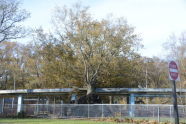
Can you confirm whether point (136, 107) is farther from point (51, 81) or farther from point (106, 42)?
point (51, 81)

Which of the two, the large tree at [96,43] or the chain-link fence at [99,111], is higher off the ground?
the large tree at [96,43]

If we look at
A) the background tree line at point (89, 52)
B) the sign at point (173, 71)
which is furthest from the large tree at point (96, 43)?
the sign at point (173, 71)

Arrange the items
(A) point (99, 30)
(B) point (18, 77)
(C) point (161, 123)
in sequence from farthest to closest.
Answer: (B) point (18, 77), (A) point (99, 30), (C) point (161, 123)

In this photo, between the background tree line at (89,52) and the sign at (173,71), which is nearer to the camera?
the sign at (173,71)

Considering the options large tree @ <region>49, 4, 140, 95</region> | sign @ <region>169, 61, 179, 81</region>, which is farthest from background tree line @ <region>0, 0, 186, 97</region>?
sign @ <region>169, 61, 179, 81</region>

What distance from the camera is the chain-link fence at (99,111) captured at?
24.5 metres

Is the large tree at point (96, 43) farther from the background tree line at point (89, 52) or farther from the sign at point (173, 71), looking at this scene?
the sign at point (173, 71)

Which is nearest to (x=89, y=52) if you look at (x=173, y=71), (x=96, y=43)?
(x=96, y=43)

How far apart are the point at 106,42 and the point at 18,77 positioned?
3505cm

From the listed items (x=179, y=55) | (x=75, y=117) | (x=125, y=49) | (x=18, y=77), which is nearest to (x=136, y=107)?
(x=75, y=117)

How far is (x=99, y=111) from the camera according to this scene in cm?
2897

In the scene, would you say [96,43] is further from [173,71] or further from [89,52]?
[173,71]

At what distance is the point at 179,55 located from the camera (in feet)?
128

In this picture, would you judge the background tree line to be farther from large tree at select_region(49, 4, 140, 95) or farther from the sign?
the sign
